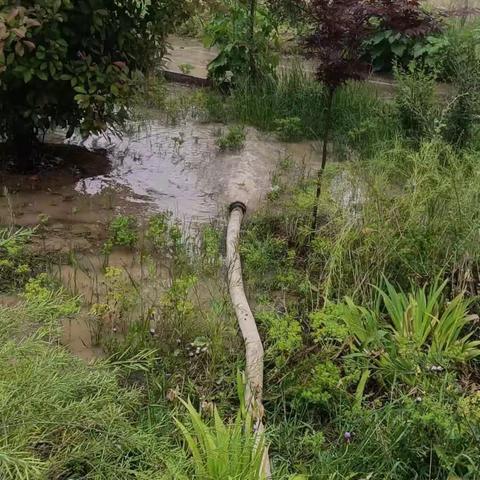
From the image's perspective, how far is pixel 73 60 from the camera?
17.1 ft

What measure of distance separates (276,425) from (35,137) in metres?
3.67

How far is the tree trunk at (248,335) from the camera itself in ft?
9.59

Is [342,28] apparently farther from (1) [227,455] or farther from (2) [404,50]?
(2) [404,50]

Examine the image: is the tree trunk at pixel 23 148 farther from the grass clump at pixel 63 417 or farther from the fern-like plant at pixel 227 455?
the fern-like plant at pixel 227 455

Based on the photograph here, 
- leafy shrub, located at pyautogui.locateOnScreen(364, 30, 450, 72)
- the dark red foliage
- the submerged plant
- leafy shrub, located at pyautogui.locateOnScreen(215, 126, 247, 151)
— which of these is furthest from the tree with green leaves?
leafy shrub, located at pyautogui.locateOnScreen(364, 30, 450, 72)

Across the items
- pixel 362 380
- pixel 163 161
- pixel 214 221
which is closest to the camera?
pixel 362 380

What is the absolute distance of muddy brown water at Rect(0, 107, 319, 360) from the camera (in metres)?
4.66

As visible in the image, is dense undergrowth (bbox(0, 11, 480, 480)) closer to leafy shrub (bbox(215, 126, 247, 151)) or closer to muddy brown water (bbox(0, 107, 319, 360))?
muddy brown water (bbox(0, 107, 319, 360))

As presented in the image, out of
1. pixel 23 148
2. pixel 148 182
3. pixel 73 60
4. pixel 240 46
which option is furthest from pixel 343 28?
pixel 240 46

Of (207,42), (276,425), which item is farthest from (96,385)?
(207,42)

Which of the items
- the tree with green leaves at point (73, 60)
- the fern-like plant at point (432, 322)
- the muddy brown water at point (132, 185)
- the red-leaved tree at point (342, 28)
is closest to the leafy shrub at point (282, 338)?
the fern-like plant at point (432, 322)

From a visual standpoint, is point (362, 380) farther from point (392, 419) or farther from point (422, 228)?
point (422, 228)

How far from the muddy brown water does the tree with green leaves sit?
1.59 feet

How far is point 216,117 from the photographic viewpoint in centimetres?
723
